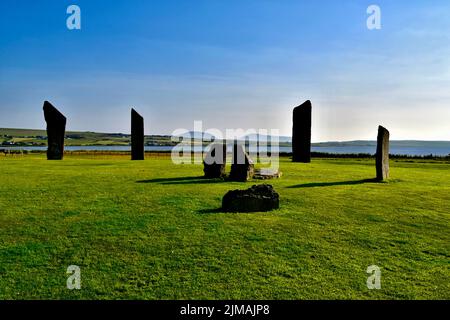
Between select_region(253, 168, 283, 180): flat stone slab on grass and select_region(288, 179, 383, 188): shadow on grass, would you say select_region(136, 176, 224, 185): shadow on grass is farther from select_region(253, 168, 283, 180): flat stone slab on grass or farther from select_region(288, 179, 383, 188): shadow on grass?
select_region(288, 179, 383, 188): shadow on grass

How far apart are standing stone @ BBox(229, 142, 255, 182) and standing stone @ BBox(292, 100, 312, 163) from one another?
44.8 feet

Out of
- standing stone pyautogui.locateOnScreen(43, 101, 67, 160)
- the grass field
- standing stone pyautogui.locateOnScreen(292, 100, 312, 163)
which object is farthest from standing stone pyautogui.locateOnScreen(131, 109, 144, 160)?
the grass field

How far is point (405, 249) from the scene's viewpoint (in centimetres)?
838

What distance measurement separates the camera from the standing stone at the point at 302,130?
101ft

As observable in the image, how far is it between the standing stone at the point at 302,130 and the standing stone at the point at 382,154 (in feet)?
37.9

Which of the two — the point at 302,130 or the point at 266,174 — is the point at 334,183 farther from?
the point at 302,130

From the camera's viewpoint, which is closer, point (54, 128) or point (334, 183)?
point (334, 183)

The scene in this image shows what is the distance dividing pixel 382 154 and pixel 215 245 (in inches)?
546

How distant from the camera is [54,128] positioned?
107ft

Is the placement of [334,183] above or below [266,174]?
below

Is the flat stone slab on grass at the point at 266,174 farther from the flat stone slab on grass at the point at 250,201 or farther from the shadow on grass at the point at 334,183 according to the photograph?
the flat stone slab on grass at the point at 250,201

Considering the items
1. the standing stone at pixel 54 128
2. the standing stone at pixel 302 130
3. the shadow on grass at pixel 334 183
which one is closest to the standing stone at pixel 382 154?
the shadow on grass at pixel 334 183

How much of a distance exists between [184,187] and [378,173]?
1036cm

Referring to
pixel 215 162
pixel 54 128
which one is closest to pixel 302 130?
pixel 215 162
